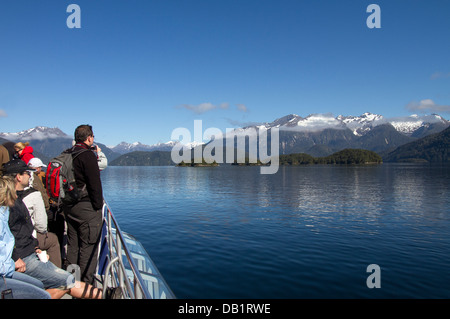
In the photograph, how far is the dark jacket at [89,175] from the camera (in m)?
7.17

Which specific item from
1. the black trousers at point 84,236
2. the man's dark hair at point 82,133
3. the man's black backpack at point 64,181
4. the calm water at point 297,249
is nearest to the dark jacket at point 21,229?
the man's black backpack at point 64,181

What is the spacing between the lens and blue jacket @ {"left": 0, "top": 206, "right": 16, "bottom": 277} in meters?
5.43

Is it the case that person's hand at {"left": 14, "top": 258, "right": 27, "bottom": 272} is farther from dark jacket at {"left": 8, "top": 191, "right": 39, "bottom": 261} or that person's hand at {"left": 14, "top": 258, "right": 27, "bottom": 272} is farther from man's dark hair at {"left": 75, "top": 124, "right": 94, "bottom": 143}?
man's dark hair at {"left": 75, "top": 124, "right": 94, "bottom": 143}

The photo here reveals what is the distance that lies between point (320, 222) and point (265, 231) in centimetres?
656

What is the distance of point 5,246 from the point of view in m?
5.59

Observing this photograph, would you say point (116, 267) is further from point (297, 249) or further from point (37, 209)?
point (297, 249)

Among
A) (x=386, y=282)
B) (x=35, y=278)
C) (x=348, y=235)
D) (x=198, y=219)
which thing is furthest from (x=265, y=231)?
(x=35, y=278)

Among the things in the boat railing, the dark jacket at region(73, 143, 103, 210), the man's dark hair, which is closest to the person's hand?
the boat railing

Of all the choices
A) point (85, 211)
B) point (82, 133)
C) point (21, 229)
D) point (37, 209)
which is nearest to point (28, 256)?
point (21, 229)

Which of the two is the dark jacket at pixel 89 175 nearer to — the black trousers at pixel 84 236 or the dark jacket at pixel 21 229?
the black trousers at pixel 84 236

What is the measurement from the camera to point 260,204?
3947 cm

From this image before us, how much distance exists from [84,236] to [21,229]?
153cm
